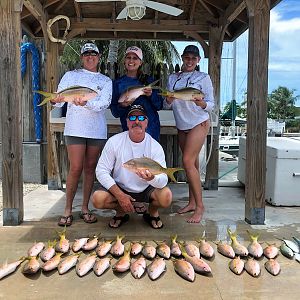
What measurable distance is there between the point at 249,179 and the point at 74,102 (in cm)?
216

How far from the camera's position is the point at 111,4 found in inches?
245

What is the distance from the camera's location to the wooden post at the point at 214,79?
6645 mm

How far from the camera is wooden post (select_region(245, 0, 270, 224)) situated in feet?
14.3

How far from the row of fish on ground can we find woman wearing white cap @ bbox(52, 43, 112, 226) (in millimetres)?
845

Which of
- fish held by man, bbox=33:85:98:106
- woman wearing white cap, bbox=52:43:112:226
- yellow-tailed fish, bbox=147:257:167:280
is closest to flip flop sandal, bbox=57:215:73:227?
woman wearing white cap, bbox=52:43:112:226

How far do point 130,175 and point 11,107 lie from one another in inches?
61.0

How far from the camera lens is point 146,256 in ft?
11.3

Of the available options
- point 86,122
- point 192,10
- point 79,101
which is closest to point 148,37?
point 192,10

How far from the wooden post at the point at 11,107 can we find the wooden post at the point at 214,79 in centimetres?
335

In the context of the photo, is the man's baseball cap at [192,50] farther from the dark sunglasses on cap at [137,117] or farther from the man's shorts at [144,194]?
the man's shorts at [144,194]

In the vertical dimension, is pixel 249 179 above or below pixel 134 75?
below

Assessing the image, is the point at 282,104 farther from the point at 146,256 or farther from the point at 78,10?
the point at 146,256

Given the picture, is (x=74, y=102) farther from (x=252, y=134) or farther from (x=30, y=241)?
(x=252, y=134)

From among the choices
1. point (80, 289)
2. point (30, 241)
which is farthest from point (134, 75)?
point (80, 289)
